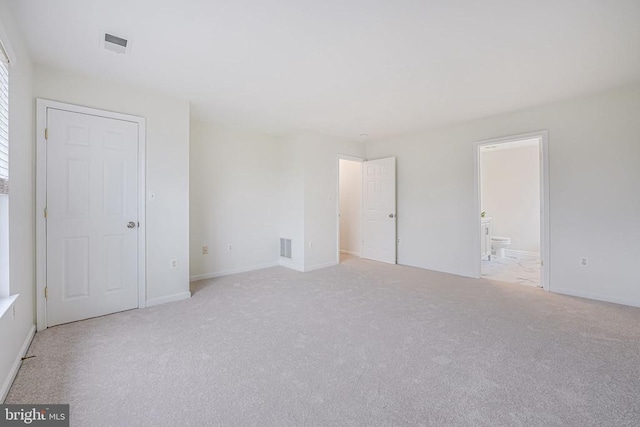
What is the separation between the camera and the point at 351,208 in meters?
6.44

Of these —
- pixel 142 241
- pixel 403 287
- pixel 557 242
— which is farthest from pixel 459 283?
pixel 142 241

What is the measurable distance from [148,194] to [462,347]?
137 inches

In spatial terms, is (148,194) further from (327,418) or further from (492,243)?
(492,243)

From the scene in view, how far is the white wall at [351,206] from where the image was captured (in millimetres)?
6254

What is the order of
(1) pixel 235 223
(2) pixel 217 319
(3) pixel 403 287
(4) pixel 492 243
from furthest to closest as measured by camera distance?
(4) pixel 492 243
(1) pixel 235 223
(3) pixel 403 287
(2) pixel 217 319

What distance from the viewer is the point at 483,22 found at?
6.42 feet

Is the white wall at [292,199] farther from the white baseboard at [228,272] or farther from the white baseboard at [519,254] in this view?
the white baseboard at [519,254]

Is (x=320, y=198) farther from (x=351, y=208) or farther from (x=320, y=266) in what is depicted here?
(x=351, y=208)

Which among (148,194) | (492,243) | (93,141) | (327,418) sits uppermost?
(93,141)

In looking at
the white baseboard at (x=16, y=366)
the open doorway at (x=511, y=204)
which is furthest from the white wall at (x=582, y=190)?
the white baseboard at (x=16, y=366)

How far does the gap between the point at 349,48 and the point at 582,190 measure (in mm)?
3383

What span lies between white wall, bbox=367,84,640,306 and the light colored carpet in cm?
45

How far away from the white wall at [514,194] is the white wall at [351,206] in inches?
133

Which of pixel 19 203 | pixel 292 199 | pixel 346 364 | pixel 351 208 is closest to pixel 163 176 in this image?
pixel 19 203
